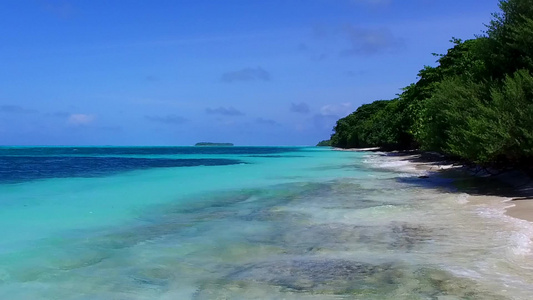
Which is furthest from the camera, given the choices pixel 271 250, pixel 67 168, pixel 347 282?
pixel 67 168

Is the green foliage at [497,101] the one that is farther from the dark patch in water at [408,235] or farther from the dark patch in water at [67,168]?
the dark patch in water at [67,168]

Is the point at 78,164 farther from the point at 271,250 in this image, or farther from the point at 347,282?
the point at 347,282

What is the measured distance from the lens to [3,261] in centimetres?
775

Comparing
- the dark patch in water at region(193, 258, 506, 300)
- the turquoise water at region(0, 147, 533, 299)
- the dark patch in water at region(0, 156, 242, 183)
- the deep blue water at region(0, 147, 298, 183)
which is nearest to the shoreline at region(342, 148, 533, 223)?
the turquoise water at region(0, 147, 533, 299)

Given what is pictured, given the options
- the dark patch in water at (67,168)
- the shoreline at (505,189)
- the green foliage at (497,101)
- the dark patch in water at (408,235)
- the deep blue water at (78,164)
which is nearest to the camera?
the dark patch in water at (408,235)

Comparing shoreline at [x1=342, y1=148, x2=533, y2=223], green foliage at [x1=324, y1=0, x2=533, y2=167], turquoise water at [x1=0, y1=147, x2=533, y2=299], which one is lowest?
turquoise water at [x1=0, y1=147, x2=533, y2=299]

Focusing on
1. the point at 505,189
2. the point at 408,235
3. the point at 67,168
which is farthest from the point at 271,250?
the point at 67,168

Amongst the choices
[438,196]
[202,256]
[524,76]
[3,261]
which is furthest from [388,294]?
[524,76]

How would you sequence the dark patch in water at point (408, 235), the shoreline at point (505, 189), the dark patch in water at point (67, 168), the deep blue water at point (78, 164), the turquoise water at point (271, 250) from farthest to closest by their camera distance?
the deep blue water at point (78, 164)
the dark patch in water at point (67, 168)
the shoreline at point (505, 189)
the dark patch in water at point (408, 235)
the turquoise water at point (271, 250)

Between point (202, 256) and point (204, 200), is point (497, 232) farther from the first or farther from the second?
point (204, 200)

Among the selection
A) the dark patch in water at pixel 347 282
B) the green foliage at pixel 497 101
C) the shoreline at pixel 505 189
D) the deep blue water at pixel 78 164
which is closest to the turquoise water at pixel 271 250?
the dark patch in water at pixel 347 282

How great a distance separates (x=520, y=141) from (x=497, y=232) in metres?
6.30

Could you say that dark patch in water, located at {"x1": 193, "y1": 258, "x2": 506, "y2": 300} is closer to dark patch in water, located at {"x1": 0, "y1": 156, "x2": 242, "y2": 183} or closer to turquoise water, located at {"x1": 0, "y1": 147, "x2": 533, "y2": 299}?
turquoise water, located at {"x1": 0, "y1": 147, "x2": 533, "y2": 299}

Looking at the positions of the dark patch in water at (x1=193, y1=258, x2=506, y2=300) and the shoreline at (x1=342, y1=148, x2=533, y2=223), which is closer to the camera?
the dark patch in water at (x1=193, y1=258, x2=506, y2=300)
